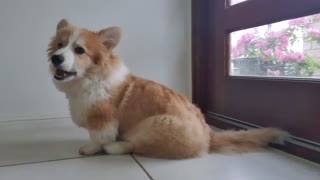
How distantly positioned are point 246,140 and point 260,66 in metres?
0.38

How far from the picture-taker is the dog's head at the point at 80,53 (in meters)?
1.00

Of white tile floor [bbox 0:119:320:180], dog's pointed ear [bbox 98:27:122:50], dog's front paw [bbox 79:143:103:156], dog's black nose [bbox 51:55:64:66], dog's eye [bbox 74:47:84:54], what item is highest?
dog's pointed ear [bbox 98:27:122:50]

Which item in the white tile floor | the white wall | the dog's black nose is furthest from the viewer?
the white wall

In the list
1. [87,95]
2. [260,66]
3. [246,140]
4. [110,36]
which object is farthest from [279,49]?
[87,95]

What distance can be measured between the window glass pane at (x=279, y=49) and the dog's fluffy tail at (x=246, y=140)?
0.76ft

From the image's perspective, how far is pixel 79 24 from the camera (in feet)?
5.17

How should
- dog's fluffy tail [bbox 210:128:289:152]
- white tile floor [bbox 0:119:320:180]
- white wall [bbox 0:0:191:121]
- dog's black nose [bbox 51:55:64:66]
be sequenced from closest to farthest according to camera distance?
1. white tile floor [bbox 0:119:320:180]
2. dog's black nose [bbox 51:55:64:66]
3. dog's fluffy tail [bbox 210:128:289:152]
4. white wall [bbox 0:0:191:121]

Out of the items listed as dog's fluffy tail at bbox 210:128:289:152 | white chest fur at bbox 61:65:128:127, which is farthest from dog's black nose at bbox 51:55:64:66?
dog's fluffy tail at bbox 210:128:289:152

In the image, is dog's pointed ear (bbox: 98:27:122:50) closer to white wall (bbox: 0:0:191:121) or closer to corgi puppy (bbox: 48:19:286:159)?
corgi puppy (bbox: 48:19:286:159)

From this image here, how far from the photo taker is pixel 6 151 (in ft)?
3.60

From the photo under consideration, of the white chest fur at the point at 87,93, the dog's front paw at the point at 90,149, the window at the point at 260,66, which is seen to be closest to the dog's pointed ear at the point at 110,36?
the white chest fur at the point at 87,93

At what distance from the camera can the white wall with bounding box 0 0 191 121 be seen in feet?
4.84

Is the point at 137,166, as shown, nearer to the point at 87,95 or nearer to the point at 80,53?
the point at 87,95

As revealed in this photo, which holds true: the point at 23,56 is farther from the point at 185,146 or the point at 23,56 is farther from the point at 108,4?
the point at 185,146
